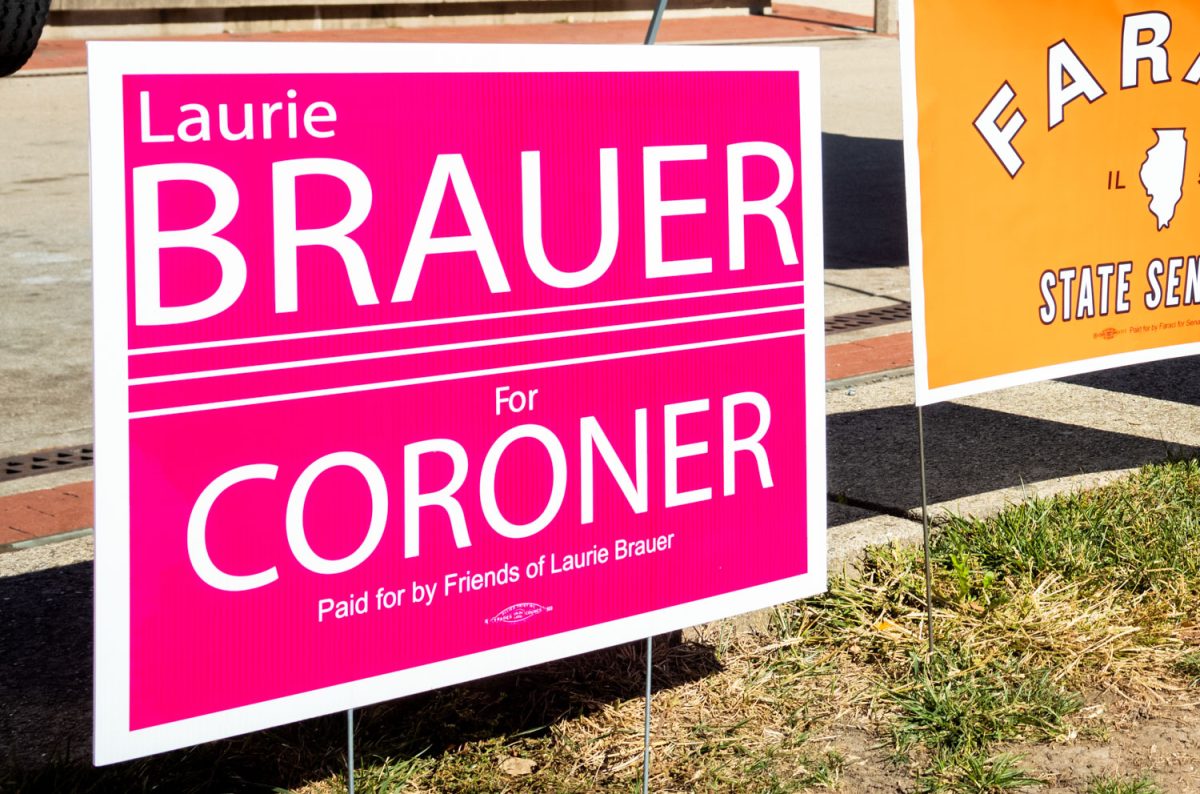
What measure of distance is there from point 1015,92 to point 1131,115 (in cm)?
55

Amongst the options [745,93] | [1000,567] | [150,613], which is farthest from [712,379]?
[1000,567]

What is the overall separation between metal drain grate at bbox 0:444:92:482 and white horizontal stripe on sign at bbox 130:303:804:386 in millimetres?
2791

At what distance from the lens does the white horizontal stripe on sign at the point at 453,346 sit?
8.11 ft

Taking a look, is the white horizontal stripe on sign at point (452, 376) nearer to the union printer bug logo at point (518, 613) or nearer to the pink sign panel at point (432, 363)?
the pink sign panel at point (432, 363)

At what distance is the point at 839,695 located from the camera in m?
3.59

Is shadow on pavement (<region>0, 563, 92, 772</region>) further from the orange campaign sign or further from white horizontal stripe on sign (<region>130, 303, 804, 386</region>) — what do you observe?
the orange campaign sign

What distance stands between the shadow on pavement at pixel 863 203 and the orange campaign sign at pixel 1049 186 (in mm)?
3000

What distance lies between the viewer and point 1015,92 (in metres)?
3.95

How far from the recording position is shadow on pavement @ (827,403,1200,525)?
4777mm

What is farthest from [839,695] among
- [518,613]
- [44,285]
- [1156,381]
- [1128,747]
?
[44,285]

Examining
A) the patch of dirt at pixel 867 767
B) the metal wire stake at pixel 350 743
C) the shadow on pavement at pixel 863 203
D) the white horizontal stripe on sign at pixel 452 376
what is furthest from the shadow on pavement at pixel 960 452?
the metal wire stake at pixel 350 743

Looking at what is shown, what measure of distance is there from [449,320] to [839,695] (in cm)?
143

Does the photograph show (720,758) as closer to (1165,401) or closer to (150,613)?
(150,613)

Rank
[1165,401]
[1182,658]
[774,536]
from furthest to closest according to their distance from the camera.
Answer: [1165,401] < [1182,658] < [774,536]
